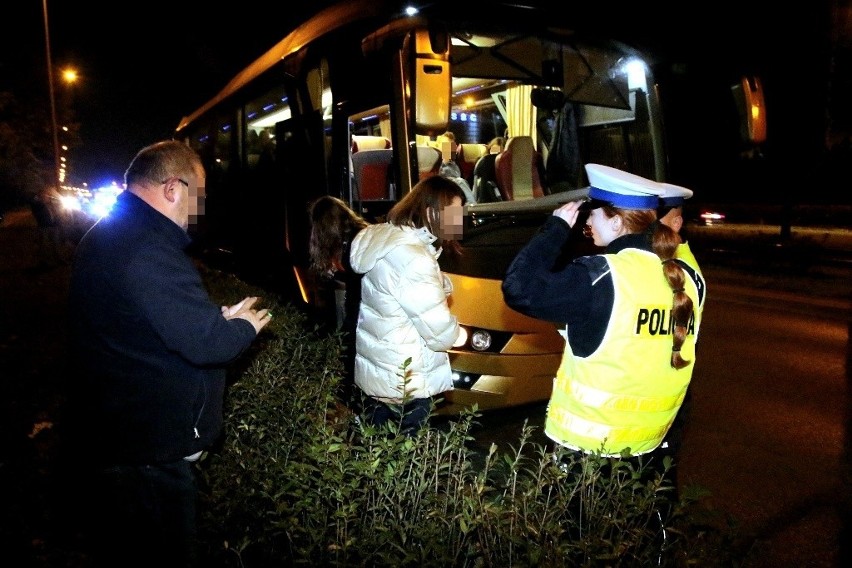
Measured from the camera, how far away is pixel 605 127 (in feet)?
19.2

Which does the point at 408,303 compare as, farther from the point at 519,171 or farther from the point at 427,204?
the point at 519,171

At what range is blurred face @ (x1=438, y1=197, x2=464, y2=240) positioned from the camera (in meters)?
3.21

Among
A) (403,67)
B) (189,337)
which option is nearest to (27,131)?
(403,67)

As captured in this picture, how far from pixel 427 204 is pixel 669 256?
1.25 metres

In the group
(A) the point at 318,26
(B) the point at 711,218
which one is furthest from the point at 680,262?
(B) the point at 711,218

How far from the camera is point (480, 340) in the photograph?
15.9ft

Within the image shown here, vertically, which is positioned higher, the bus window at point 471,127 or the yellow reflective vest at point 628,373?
the bus window at point 471,127

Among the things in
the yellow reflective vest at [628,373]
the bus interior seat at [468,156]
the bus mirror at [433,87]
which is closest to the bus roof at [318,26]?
the bus mirror at [433,87]

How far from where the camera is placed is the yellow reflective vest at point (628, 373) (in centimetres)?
223

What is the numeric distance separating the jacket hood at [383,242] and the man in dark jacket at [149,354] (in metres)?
0.86

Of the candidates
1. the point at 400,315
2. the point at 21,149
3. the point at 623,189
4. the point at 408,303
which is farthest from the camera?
the point at 21,149

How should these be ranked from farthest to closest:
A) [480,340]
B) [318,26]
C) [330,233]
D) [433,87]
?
1. [318,26]
2. [480,340]
3. [433,87]
4. [330,233]

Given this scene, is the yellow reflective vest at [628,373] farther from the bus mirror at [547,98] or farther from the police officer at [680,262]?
the bus mirror at [547,98]

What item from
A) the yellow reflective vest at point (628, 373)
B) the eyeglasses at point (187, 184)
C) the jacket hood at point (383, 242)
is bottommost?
the yellow reflective vest at point (628, 373)
